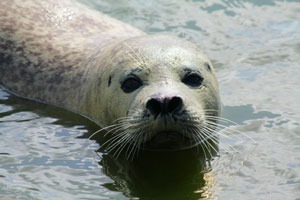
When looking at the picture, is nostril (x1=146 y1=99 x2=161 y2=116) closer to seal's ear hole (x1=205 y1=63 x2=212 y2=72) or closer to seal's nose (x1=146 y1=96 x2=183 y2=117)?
seal's nose (x1=146 y1=96 x2=183 y2=117)

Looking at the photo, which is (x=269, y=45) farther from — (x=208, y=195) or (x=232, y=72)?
(x=208, y=195)

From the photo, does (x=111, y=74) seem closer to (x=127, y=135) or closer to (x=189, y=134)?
(x=127, y=135)

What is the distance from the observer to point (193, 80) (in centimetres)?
535

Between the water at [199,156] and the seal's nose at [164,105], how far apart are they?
1.87 ft

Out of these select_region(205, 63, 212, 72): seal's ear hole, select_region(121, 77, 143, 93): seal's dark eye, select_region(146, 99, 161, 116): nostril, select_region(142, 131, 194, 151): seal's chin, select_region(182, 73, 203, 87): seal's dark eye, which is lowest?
select_region(142, 131, 194, 151): seal's chin

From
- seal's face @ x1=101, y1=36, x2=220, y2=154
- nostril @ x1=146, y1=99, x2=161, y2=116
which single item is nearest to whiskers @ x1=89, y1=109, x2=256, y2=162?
seal's face @ x1=101, y1=36, x2=220, y2=154

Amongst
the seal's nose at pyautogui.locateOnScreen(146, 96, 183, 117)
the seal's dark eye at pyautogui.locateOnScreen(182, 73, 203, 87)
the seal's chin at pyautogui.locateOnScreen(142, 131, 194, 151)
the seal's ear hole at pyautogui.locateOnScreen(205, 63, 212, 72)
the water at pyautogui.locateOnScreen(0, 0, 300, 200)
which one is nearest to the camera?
the seal's nose at pyautogui.locateOnScreen(146, 96, 183, 117)

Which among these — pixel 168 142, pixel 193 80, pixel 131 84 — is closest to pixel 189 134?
pixel 168 142

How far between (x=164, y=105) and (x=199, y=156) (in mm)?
944

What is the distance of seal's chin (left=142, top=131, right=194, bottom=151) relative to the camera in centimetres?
483

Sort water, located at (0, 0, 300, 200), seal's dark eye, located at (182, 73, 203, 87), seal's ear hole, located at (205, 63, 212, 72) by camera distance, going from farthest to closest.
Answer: seal's ear hole, located at (205, 63, 212, 72), seal's dark eye, located at (182, 73, 203, 87), water, located at (0, 0, 300, 200)

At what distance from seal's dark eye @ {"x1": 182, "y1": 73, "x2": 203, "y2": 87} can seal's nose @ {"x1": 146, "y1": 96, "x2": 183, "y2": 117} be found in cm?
59

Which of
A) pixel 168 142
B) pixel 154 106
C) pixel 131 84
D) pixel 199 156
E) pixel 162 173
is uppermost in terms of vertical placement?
pixel 131 84

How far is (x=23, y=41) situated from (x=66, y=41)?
1.59ft
